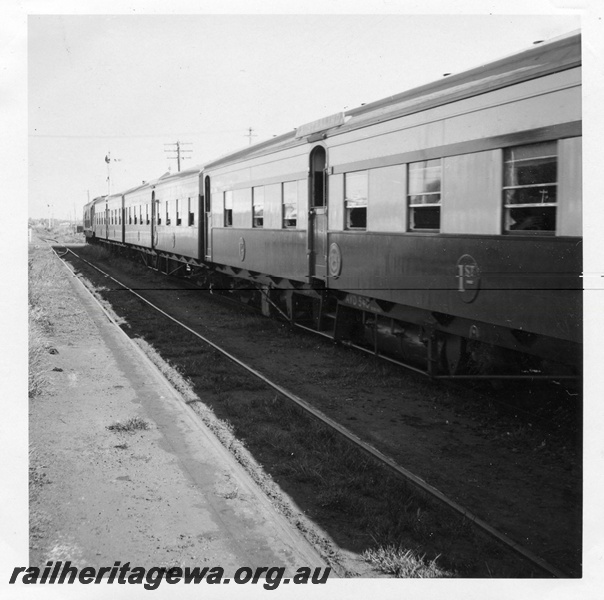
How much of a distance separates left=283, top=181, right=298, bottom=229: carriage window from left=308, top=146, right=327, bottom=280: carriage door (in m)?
0.57

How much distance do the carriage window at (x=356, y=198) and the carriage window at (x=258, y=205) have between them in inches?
133

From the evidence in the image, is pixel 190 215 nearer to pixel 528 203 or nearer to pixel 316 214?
pixel 316 214

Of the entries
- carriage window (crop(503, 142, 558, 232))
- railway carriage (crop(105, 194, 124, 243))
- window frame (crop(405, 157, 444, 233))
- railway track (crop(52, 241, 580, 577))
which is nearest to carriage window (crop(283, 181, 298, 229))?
railway track (crop(52, 241, 580, 577))

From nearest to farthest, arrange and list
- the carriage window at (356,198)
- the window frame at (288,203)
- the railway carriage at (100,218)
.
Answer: the carriage window at (356,198), the window frame at (288,203), the railway carriage at (100,218)

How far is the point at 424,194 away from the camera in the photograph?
7.27m

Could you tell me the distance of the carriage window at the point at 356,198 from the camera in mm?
8602

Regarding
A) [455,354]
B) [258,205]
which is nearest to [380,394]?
[455,354]

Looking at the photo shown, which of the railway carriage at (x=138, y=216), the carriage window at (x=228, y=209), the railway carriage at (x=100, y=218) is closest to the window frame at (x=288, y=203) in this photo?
the carriage window at (x=228, y=209)

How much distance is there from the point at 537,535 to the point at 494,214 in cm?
283

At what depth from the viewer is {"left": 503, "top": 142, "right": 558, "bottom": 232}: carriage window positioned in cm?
541

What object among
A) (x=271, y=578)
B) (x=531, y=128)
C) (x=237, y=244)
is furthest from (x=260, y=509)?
(x=237, y=244)

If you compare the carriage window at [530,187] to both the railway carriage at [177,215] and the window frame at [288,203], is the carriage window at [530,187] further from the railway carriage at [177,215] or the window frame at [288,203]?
the railway carriage at [177,215]

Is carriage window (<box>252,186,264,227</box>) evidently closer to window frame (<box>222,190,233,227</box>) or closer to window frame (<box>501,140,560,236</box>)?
window frame (<box>222,190,233,227</box>)

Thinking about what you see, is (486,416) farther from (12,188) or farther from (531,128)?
(12,188)
